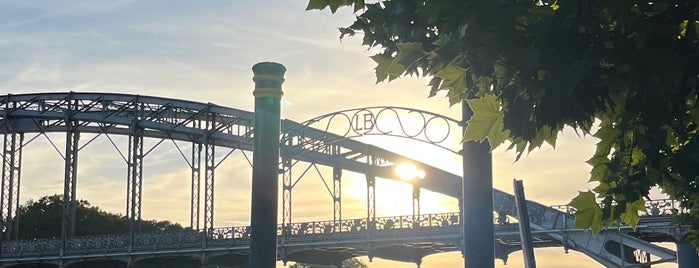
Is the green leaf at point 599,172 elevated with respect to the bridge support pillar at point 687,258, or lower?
elevated

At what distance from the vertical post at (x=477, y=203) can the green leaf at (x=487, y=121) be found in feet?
9.41

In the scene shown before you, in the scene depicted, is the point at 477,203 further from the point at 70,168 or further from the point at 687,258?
the point at 70,168

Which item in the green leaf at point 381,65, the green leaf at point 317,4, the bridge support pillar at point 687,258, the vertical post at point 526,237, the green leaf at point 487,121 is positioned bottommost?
the bridge support pillar at point 687,258

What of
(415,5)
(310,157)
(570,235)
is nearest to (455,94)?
(415,5)

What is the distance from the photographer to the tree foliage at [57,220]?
79.6 metres

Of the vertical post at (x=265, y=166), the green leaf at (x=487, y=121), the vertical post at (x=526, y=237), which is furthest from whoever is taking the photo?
the vertical post at (x=265, y=166)

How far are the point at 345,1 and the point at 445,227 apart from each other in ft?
129

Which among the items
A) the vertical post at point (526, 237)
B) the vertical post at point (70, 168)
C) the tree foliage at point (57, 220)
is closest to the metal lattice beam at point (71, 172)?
the vertical post at point (70, 168)

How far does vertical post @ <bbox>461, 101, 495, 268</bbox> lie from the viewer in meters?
7.29

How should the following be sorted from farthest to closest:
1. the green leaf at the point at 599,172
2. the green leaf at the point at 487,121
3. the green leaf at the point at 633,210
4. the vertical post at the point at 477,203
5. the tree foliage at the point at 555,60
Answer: the vertical post at the point at 477,203 < the green leaf at the point at 633,210 < the green leaf at the point at 599,172 < the green leaf at the point at 487,121 < the tree foliage at the point at 555,60

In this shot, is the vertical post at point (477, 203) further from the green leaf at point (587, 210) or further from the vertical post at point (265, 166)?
the vertical post at point (265, 166)

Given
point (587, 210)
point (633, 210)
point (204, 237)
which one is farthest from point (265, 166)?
point (204, 237)

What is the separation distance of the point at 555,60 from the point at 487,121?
545mm

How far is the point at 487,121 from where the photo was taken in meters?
4.32
